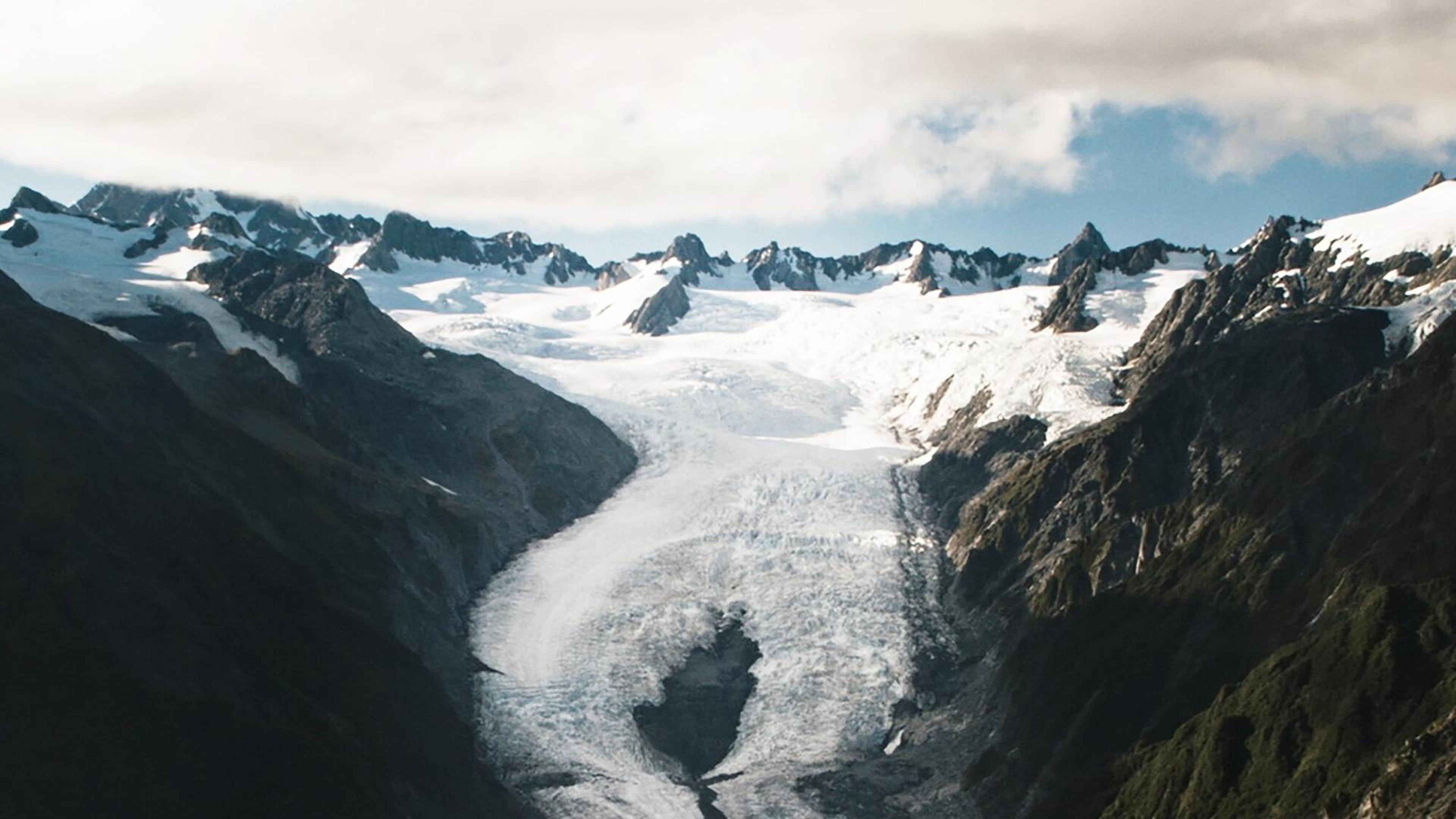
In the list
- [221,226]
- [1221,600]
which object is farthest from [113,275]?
[1221,600]

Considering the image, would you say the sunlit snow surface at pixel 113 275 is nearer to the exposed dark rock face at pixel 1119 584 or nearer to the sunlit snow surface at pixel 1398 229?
the exposed dark rock face at pixel 1119 584

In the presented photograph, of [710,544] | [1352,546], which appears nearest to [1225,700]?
[1352,546]

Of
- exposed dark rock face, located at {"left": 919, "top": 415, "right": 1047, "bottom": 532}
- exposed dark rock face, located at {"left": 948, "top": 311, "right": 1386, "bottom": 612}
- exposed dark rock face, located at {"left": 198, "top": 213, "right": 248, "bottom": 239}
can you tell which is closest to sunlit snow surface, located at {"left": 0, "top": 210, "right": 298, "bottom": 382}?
exposed dark rock face, located at {"left": 198, "top": 213, "right": 248, "bottom": 239}

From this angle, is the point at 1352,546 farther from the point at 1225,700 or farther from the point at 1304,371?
the point at 1304,371

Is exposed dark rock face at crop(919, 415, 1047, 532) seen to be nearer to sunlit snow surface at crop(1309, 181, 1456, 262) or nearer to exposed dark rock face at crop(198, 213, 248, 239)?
sunlit snow surface at crop(1309, 181, 1456, 262)

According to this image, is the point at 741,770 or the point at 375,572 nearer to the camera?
the point at 741,770
